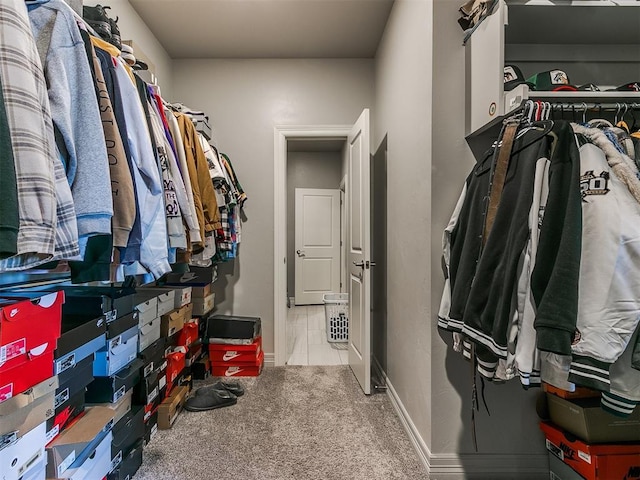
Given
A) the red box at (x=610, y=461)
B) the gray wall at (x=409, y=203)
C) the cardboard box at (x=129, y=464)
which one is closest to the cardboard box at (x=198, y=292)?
the cardboard box at (x=129, y=464)

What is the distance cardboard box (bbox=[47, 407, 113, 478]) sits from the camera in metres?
1.06

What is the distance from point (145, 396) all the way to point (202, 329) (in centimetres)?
103

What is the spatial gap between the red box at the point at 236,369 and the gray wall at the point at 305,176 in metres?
2.99

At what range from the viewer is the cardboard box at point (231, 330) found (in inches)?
104

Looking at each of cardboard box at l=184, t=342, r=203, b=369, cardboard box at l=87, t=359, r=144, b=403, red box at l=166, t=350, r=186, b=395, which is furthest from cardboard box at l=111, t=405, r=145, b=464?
cardboard box at l=184, t=342, r=203, b=369

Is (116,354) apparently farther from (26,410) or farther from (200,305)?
(200,305)

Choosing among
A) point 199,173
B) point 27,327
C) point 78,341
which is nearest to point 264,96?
point 199,173

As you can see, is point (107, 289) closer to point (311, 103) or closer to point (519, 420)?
point (519, 420)

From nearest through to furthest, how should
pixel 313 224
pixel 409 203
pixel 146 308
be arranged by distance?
pixel 146 308 → pixel 409 203 → pixel 313 224

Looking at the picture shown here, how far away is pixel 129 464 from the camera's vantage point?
150 centimetres

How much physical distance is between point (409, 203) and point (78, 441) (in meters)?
1.76

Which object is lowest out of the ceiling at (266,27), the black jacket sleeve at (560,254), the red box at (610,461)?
the red box at (610,461)

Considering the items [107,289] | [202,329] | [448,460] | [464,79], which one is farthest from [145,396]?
[464,79]

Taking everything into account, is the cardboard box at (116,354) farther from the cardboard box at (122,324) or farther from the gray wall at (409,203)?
the gray wall at (409,203)
